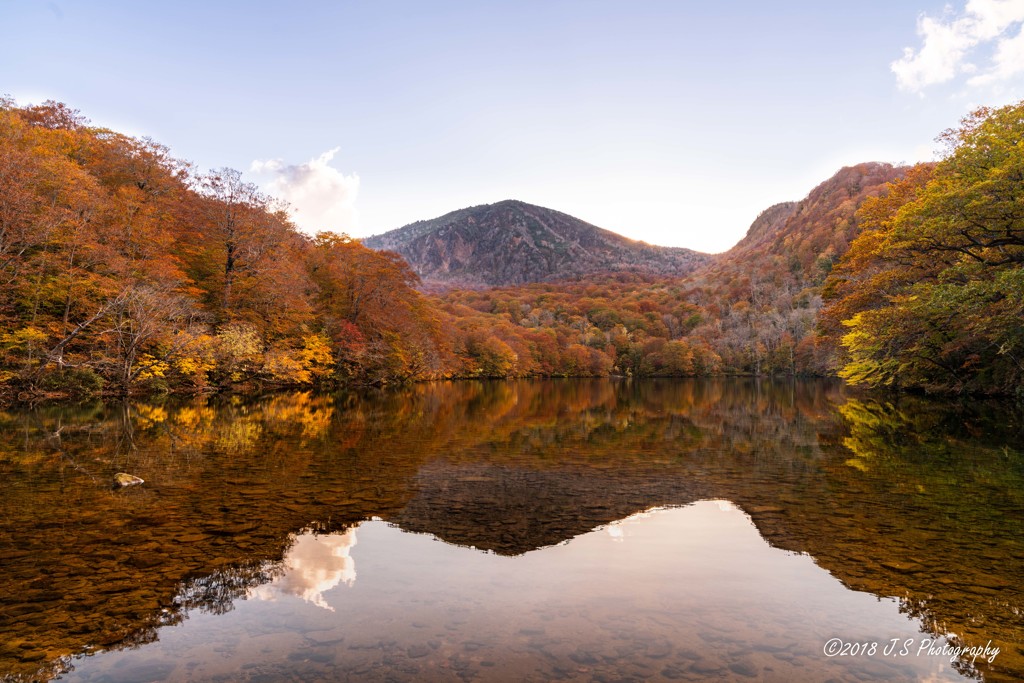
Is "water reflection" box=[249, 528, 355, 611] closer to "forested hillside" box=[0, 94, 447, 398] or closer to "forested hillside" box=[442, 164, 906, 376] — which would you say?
"forested hillside" box=[0, 94, 447, 398]

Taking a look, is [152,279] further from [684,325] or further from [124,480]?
[684,325]

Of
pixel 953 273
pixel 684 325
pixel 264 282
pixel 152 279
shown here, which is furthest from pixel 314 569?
pixel 684 325

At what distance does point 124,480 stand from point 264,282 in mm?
34784

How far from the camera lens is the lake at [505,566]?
5.09 meters

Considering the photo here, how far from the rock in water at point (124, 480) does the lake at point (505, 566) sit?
306mm

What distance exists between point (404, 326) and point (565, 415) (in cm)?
3250

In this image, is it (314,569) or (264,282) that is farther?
(264,282)

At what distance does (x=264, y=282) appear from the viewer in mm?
43312

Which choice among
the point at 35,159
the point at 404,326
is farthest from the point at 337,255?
the point at 35,159

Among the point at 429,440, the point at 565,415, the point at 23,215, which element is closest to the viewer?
the point at 429,440

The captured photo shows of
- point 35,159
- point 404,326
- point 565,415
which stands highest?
point 35,159

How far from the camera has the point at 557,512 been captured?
33.7 ft

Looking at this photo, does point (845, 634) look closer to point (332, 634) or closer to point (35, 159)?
point (332, 634)

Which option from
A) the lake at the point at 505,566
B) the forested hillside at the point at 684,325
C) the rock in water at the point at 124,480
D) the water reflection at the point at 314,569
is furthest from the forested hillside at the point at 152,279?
→ the forested hillside at the point at 684,325
